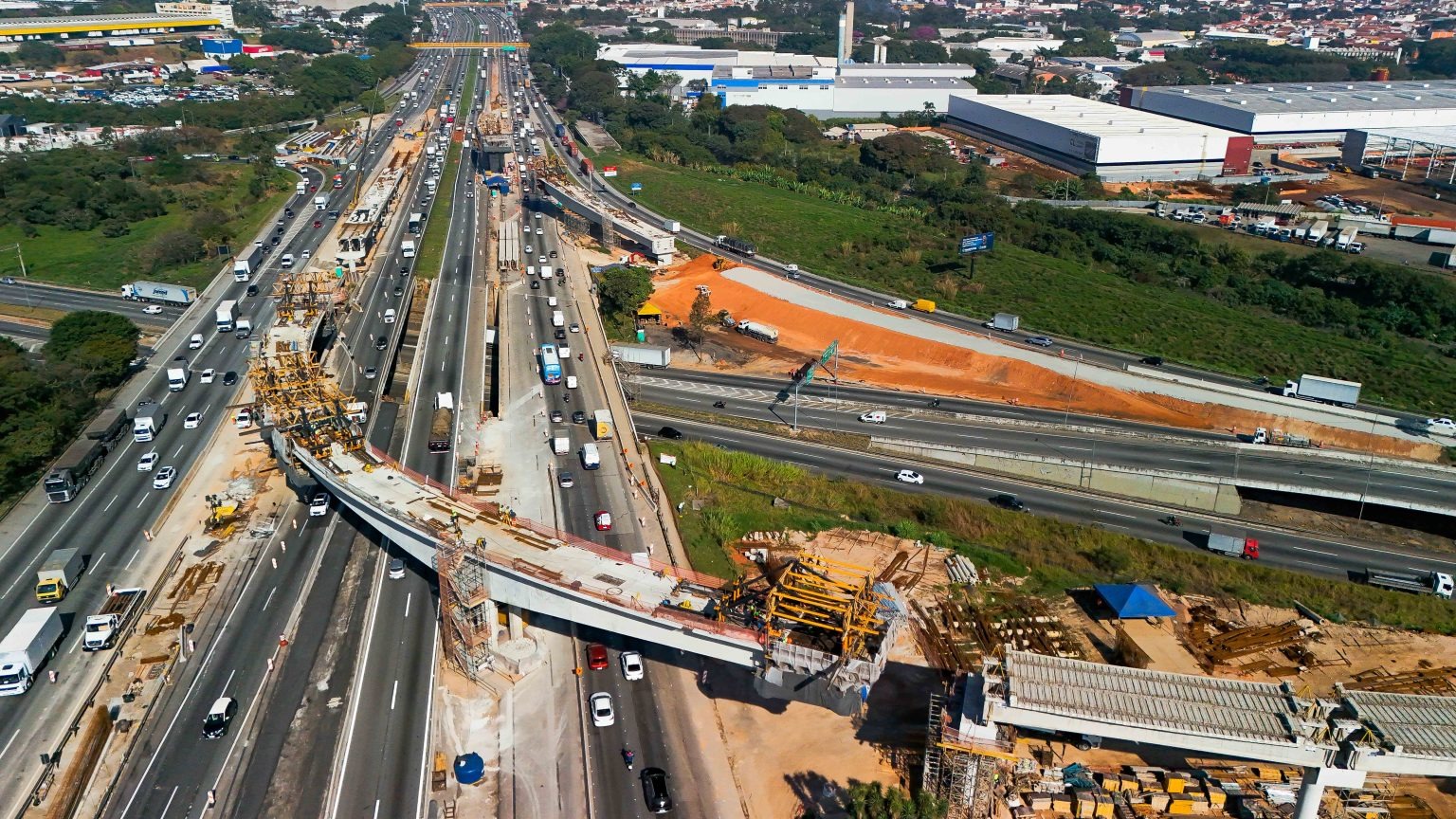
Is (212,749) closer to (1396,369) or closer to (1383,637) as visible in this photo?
(1383,637)

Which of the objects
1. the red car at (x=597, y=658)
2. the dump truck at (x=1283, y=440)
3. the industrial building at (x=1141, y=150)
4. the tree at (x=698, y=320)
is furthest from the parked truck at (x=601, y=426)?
the industrial building at (x=1141, y=150)

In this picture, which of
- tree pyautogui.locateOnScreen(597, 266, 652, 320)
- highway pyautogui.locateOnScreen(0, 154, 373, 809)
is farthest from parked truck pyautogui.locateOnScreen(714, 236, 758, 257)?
highway pyautogui.locateOnScreen(0, 154, 373, 809)

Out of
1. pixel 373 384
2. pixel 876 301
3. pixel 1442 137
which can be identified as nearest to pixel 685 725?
pixel 373 384

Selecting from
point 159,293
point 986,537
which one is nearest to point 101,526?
point 159,293

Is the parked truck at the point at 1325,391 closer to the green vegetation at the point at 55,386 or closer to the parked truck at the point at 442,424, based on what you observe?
the parked truck at the point at 442,424

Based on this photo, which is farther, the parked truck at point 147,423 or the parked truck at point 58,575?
the parked truck at point 147,423

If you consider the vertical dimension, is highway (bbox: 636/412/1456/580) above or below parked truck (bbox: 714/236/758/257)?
below

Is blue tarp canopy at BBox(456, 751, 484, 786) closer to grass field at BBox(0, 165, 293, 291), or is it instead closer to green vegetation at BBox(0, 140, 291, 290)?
grass field at BBox(0, 165, 293, 291)

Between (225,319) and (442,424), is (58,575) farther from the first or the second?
(225,319)
